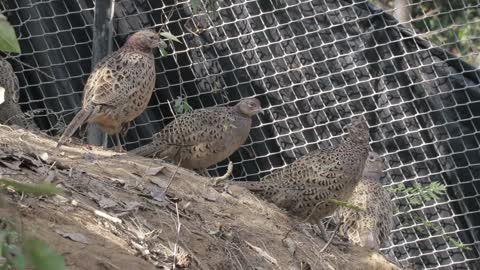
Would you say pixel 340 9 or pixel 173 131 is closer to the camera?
pixel 173 131

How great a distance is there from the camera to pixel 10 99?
295 inches

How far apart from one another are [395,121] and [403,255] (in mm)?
1146

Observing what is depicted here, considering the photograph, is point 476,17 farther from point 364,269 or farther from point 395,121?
A: point 364,269

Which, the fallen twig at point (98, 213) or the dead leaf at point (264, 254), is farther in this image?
the dead leaf at point (264, 254)

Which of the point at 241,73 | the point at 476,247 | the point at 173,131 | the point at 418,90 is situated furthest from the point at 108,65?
the point at 476,247

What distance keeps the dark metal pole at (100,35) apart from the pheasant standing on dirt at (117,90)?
0.44m

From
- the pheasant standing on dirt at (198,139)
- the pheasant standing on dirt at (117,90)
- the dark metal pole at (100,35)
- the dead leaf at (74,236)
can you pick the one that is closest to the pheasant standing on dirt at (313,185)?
the pheasant standing on dirt at (198,139)

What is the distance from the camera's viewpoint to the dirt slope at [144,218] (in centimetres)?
447

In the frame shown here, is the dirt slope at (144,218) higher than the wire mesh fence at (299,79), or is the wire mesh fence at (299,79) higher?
the dirt slope at (144,218)

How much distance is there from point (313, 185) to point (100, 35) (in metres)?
2.20

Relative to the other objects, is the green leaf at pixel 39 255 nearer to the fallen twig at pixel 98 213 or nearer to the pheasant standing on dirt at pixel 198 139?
the fallen twig at pixel 98 213

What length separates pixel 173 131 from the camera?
762cm

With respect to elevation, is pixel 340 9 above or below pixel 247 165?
above

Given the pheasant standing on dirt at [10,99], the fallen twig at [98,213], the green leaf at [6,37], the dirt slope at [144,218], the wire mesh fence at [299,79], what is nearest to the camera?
the green leaf at [6,37]
